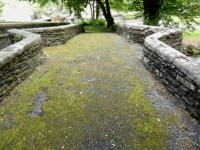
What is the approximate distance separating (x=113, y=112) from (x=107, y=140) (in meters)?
0.68

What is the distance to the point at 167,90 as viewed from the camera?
3760 mm

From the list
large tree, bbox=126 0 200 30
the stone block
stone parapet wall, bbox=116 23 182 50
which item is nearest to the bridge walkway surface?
the stone block

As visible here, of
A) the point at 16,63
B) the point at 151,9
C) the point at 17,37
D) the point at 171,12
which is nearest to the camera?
the point at 16,63

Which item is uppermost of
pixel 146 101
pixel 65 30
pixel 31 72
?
pixel 65 30

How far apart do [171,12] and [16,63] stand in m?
8.71

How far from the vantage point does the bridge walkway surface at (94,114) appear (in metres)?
2.50

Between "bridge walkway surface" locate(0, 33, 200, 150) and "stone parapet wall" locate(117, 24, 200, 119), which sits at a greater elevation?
"stone parapet wall" locate(117, 24, 200, 119)

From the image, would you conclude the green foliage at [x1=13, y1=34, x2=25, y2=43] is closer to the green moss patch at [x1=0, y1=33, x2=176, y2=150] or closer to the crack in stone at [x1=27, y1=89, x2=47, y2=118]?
the green moss patch at [x1=0, y1=33, x2=176, y2=150]

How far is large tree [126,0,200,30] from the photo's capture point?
890cm

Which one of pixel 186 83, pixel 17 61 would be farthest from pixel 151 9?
pixel 17 61

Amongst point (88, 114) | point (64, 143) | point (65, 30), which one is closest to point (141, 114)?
point (88, 114)

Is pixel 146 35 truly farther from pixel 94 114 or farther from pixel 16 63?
pixel 16 63

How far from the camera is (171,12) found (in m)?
9.00

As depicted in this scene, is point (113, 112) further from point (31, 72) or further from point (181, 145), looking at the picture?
point (31, 72)
